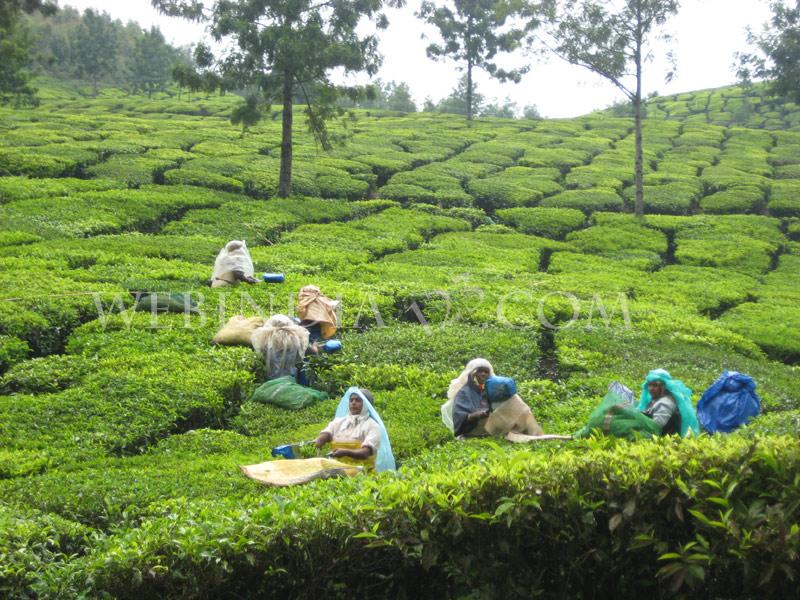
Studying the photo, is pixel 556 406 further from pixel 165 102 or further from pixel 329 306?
pixel 165 102

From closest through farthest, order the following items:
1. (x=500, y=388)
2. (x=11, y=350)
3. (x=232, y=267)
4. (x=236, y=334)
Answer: (x=500, y=388)
(x=11, y=350)
(x=236, y=334)
(x=232, y=267)

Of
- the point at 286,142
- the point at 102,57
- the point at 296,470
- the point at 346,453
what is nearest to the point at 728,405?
the point at 346,453

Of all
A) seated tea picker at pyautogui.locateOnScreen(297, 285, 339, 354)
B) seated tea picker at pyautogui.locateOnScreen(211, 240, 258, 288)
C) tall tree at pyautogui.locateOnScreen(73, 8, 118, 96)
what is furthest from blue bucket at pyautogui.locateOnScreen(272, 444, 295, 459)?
tall tree at pyautogui.locateOnScreen(73, 8, 118, 96)

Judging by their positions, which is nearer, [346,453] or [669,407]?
[346,453]

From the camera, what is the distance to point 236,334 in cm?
1396

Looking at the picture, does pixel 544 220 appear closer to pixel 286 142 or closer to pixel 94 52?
pixel 286 142

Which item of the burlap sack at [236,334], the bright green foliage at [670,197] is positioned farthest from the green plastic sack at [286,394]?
the bright green foliage at [670,197]

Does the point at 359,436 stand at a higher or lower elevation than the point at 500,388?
lower

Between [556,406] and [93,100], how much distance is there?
56924mm

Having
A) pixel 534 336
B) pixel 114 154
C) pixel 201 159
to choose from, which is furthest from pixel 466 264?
pixel 114 154

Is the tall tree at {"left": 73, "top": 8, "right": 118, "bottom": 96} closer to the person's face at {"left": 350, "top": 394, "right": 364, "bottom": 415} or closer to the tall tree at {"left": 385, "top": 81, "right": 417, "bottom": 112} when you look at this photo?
the tall tree at {"left": 385, "top": 81, "right": 417, "bottom": 112}

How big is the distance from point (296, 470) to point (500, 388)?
2651mm

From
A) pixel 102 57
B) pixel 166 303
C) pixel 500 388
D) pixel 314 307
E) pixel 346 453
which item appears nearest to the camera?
pixel 346 453

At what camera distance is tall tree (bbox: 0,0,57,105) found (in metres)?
25.0
